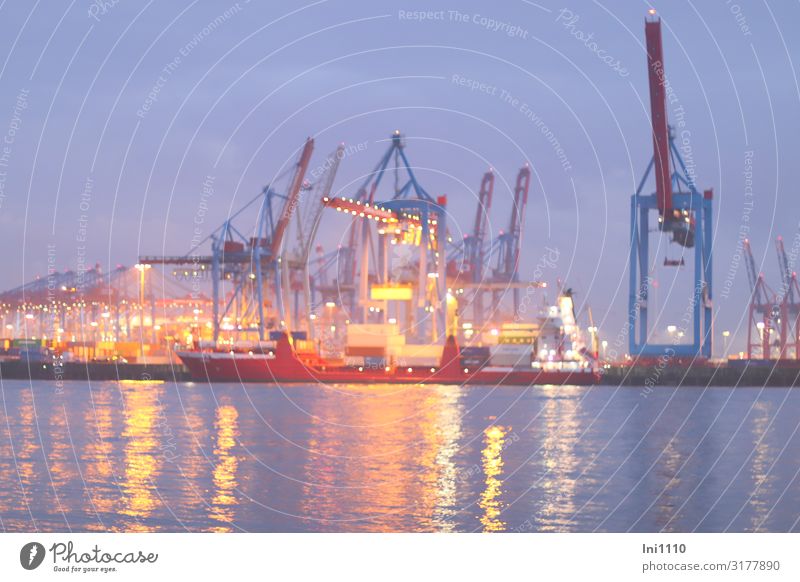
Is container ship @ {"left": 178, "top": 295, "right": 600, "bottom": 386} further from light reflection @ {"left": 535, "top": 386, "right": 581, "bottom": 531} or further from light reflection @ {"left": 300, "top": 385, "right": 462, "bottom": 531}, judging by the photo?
light reflection @ {"left": 300, "top": 385, "right": 462, "bottom": 531}

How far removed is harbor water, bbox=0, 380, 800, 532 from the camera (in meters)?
26.3

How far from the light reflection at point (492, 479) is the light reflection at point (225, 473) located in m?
5.71

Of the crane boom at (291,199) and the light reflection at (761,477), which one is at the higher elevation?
the crane boom at (291,199)

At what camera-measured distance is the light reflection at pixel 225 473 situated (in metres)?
26.1

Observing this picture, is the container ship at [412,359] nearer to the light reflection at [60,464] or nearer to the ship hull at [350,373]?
the ship hull at [350,373]

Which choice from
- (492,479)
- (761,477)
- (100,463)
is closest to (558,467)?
(492,479)

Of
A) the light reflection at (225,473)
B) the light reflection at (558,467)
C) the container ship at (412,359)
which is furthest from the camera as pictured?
the container ship at (412,359)

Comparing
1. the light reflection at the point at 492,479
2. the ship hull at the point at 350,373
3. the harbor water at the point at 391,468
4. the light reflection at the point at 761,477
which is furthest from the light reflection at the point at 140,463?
the ship hull at the point at 350,373

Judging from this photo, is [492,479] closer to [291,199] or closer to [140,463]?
[140,463]

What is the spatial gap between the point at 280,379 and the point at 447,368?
14448 mm

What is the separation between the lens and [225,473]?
3378 centimetres
